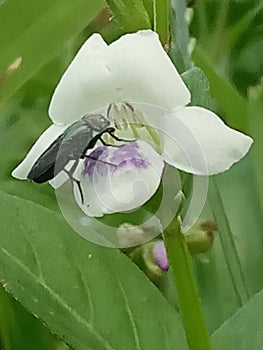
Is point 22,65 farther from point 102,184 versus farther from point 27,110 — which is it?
point 102,184

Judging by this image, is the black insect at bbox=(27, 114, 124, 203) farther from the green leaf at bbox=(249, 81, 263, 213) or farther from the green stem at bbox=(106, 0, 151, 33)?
the green leaf at bbox=(249, 81, 263, 213)

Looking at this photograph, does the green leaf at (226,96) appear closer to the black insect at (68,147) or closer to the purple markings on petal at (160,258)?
the purple markings on petal at (160,258)

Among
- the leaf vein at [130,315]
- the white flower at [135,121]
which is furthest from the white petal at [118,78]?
the leaf vein at [130,315]

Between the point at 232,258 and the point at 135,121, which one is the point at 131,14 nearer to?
the point at 135,121

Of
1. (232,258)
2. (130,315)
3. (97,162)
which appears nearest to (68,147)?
(97,162)

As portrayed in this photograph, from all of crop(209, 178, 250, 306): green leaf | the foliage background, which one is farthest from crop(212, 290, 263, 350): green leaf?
crop(209, 178, 250, 306): green leaf

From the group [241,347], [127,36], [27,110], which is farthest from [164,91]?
[27,110]

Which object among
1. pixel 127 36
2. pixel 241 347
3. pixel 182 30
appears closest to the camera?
pixel 127 36
